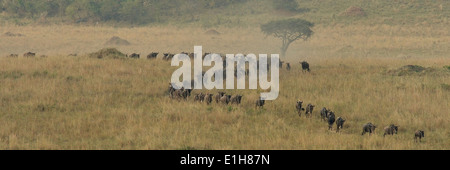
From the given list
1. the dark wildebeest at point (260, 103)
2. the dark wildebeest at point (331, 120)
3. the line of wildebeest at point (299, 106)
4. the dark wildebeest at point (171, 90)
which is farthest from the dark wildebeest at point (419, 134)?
the dark wildebeest at point (171, 90)

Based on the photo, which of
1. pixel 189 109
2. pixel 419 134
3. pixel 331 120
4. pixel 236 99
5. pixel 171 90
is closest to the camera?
pixel 419 134

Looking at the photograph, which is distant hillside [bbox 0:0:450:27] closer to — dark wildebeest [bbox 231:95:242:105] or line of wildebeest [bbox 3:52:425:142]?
line of wildebeest [bbox 3:52:425:142]

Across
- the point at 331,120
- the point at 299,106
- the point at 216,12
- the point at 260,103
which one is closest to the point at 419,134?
the point at 331,120

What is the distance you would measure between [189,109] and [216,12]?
73.2 m

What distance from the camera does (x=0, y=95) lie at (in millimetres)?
16672

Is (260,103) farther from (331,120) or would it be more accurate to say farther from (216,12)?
(216,12)

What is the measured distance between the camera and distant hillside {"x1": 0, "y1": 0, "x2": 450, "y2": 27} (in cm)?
7200

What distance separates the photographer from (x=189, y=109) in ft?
48.9

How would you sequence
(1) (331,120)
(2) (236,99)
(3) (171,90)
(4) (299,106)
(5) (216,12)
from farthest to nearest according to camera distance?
(5) (216,12) < (3) (171,90) < (2) (236,99) < (4) (299,106) < (1) (331,120)

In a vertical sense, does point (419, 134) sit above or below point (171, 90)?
below

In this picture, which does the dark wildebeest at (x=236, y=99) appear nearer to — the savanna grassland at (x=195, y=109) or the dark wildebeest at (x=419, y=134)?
the savanna grassland at (x=195, y=109)

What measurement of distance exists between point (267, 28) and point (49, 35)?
29357 millimetres

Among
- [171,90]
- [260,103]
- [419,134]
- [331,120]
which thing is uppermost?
[171,90]
